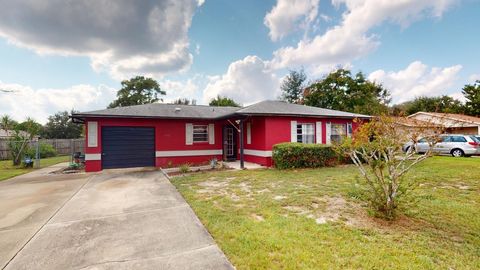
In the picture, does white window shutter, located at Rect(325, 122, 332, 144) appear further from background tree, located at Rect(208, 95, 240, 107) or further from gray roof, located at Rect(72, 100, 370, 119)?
background tree, located at Rect(208, 95, 240, 107)

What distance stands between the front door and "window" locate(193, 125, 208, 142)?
114 centimetres

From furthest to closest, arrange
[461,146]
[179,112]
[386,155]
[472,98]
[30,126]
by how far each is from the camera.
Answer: [472,98], [30,126], [461,146], [179,112], [386,155]

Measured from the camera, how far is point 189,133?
11.8 meters

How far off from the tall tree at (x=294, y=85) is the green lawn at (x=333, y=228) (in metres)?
25.0

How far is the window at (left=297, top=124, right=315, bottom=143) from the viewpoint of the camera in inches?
450

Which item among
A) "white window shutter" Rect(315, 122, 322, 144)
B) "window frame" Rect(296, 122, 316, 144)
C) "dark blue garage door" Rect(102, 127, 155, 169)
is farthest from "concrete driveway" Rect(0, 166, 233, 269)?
"white window shutter" Rect(315, 122, 322, 144)

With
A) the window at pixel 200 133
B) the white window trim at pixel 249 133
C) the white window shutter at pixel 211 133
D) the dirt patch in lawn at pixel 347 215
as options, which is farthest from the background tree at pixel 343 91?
the dirt patch in lawn at pixel 347 215

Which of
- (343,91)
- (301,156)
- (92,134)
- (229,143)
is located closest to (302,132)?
(301,156)

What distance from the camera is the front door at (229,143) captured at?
12641mm

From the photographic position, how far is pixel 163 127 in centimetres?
1127

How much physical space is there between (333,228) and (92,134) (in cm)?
1079

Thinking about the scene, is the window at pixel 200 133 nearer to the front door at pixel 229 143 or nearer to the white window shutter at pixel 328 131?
the front door at pixel 229 143

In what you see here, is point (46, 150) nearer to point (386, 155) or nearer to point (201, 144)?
point (201, 144)

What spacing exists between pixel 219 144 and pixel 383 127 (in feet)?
31.2
